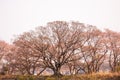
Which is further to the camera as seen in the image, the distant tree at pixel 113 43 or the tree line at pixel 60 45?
the distant tree at pixel 113 43

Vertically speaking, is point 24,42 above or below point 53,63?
above

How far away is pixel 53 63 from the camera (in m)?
44.4

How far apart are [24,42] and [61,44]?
630 cm

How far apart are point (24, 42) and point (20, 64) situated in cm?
640

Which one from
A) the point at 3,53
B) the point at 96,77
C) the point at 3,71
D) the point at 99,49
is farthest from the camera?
the point at 3,53

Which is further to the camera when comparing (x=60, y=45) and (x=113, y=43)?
(x=113, y=43)

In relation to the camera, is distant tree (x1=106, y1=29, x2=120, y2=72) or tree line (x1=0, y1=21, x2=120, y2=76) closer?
tree line (x1=0, y1=21, x2=120, y2=76)

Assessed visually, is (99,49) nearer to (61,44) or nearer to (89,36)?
(89,36)

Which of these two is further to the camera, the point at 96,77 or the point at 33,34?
the point at 33,34

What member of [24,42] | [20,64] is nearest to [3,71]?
[20,64]

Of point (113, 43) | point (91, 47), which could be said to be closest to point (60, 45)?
point (91, 47)

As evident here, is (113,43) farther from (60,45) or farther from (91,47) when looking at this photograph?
(60,45)

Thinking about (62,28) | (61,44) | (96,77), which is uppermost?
(62,28)

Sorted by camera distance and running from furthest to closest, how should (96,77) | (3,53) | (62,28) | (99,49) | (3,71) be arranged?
(3,53), (3,71), (99,49), (62,28), (96,77)
